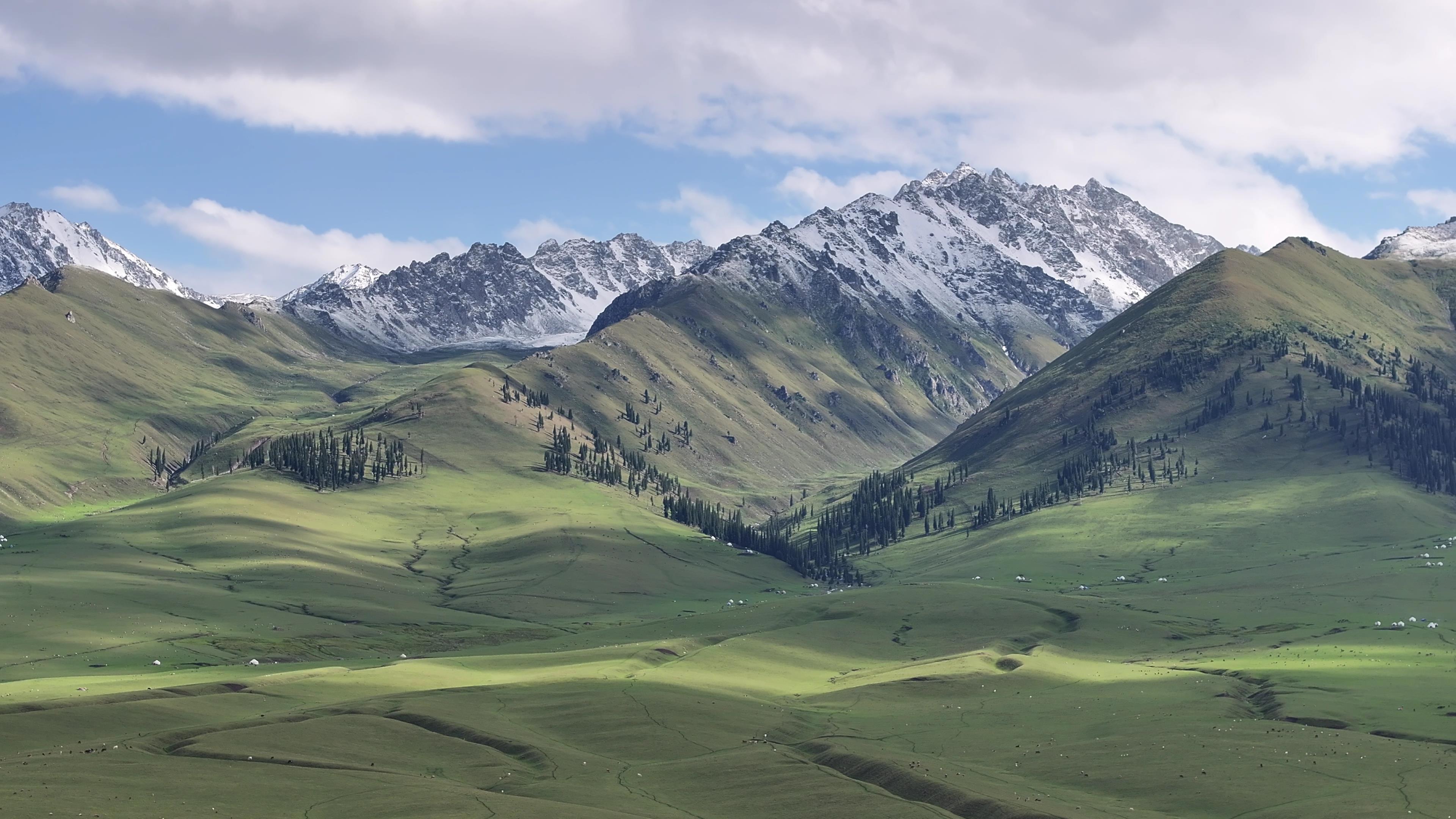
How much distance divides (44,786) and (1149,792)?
86310 mm

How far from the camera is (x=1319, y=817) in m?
108

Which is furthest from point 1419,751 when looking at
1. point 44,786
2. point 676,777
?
point 44,786

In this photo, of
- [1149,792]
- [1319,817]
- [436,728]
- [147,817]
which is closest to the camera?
[147,817]

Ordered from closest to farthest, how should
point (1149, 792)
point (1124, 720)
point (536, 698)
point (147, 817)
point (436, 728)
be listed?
1. point (147, 817)
2. point (1149, 792)
3. point (436, 728)
4. point (1124, 720)
5. point (536, 698)

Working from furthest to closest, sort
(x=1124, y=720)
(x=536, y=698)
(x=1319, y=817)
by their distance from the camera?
(x=536, y=698)
(x=1124, y=720)
(x=1319, y=817)

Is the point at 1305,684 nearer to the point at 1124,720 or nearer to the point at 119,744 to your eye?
the point at 1124,720

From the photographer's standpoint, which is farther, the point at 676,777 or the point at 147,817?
the point at 676,777

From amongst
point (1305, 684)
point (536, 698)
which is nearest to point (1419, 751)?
point (1305, 684)

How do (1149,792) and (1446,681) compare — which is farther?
(1446,681)

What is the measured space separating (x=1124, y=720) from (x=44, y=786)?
105 m

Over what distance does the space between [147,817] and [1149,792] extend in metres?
78.1

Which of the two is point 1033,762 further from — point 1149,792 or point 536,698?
point 536,698

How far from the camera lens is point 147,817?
10094cm

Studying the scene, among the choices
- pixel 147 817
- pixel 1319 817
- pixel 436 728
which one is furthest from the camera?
pixel 436 728
